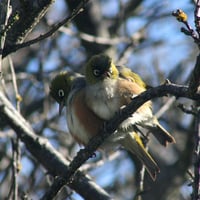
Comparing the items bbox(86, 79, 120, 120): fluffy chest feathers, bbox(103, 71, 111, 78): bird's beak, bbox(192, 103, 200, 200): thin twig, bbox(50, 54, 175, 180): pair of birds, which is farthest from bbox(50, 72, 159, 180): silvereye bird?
bbox(192, 103, 200, 200): thin twig

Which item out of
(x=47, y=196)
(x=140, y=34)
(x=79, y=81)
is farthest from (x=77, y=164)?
(x=140, y=34)

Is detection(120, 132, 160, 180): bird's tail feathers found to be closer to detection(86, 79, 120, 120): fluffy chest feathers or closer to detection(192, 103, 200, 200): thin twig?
detection(86, 79, 120, 120): fluffy chest feathers

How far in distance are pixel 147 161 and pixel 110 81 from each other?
97cm

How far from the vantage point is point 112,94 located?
16.5ft

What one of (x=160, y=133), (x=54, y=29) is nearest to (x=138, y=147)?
(x=160, y=133)

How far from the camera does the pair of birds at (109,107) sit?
5.04 meters

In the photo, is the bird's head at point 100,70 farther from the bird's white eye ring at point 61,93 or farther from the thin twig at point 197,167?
the thin twig at point 197,167

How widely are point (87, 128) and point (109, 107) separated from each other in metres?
0.52

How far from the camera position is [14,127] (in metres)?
5.30

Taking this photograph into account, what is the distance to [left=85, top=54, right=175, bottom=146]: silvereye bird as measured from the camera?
5.02 meters

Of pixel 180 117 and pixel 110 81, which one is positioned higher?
pixel 110 81

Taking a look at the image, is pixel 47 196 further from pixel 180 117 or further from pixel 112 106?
pixel 180 117

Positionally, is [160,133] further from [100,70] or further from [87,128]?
[100,70]

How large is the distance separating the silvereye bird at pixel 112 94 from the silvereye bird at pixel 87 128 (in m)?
0.13
